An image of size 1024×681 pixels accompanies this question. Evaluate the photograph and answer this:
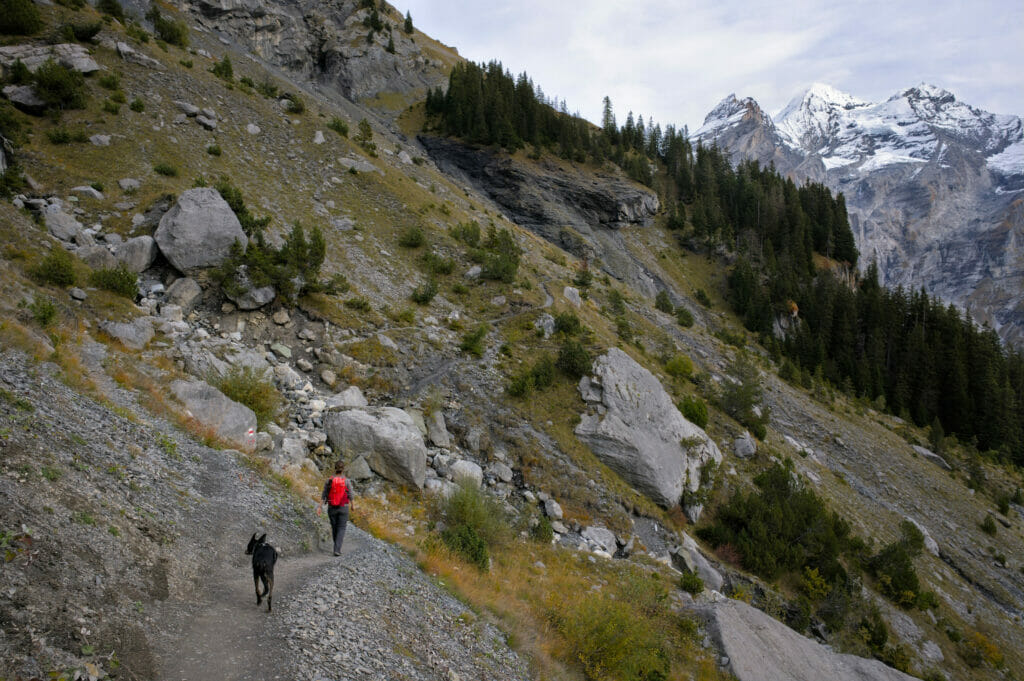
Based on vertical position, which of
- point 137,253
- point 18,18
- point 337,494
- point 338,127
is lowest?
point 337,494

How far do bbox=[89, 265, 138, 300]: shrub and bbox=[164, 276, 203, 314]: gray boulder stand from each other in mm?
1214

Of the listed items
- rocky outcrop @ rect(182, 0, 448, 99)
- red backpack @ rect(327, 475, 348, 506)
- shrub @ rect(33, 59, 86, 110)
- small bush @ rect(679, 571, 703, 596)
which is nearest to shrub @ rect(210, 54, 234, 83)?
shrub @ rect(33, 59, 86, 110)

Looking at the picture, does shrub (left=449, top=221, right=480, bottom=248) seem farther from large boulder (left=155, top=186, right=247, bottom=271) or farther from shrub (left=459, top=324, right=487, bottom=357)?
large boulder (left=155, top=186, right=247, bottom=271)

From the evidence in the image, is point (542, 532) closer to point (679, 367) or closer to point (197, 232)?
point (197, 232)

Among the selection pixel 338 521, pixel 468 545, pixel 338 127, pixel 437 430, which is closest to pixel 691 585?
pixel 468 545

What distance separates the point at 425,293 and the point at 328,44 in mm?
72398

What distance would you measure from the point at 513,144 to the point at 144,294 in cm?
5775

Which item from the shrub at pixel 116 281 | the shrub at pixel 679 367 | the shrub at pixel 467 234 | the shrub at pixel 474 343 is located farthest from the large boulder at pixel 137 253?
the shrub at pixel 679 367

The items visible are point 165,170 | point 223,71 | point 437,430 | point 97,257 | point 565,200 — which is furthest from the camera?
point 565,200

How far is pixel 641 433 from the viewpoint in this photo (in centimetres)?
1967

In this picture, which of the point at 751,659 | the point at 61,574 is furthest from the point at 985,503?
the point at 61,574

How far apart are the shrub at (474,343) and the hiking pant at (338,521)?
13.0m

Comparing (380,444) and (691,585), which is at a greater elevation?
(380,444)

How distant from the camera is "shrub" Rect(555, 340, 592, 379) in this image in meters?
21.2
